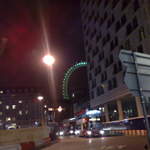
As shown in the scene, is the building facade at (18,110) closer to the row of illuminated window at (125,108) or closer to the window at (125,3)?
the row of illuminated window at (125,108)

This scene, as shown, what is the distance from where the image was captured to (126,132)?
131 feet

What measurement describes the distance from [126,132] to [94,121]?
1617 centimetres

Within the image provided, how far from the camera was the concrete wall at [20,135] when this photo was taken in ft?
77.4

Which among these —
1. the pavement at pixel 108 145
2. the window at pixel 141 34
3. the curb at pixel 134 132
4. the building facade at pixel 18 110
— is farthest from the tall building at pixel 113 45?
the building facade at pixel 18 110

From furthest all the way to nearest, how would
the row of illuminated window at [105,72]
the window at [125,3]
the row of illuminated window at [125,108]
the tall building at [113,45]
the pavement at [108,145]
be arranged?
the row of illuminated window at [105,72] < the row of illuminated window at [125,108] < the window at [125,3] < the tall building at [113,45] < the pavement at [108,145]

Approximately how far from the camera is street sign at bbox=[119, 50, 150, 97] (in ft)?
14.9

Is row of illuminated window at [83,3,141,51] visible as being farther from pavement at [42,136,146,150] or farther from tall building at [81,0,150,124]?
pavement at [42,136,146,150]

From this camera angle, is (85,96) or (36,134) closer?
(36,134)

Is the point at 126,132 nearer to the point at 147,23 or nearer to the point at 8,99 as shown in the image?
the point at 147,23

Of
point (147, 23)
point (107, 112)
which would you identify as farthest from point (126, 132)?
point (147, 23)

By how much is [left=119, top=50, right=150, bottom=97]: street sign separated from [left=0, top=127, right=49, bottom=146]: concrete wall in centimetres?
2167

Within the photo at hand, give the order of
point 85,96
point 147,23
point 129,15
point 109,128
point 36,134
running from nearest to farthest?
point 36,134 → point 147,23 → point 129,15 → point 109,128 → point 85,96

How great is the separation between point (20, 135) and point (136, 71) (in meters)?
23.8

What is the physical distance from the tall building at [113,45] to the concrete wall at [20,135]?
55.3 feet
